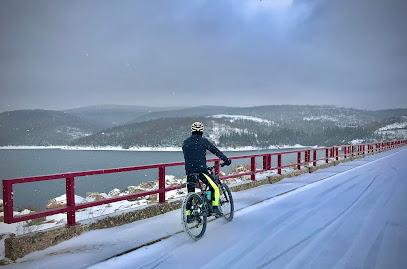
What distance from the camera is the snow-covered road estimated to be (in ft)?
15.1

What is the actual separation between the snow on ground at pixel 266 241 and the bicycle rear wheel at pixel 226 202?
178 millimetres

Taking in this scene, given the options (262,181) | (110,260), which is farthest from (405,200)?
(110,260)

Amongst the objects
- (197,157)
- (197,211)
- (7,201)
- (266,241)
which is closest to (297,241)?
(266,241)

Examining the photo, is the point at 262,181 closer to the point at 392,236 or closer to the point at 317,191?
the point at 317,191

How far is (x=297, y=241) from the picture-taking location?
5.41 meters

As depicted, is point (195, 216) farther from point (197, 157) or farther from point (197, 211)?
point (197, 157)

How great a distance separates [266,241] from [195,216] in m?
1.26

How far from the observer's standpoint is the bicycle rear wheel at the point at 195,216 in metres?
5.51

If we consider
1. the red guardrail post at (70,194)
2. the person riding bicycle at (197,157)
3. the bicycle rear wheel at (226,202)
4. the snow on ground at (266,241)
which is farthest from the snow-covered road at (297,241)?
the red guardrail post at (70,194)

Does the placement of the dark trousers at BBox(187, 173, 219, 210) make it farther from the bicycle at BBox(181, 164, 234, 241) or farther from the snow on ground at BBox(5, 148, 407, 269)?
the snow on ground at BBox(5, 148, 407, 269)

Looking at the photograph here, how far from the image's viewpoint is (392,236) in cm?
562

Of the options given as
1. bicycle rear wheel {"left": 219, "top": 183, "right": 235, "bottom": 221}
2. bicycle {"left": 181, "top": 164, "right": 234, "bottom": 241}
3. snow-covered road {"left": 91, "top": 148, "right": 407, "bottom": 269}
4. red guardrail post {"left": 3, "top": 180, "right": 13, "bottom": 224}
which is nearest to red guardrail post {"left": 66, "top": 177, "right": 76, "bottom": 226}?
red guardrail post {"left": 3, "top": 180, "right": 13, "bottom": 224}

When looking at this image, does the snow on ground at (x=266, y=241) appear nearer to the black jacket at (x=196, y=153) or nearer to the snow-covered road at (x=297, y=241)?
the snow-covered road at (x=297, y=241)

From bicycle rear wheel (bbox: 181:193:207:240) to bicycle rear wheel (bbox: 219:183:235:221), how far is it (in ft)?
2.80
